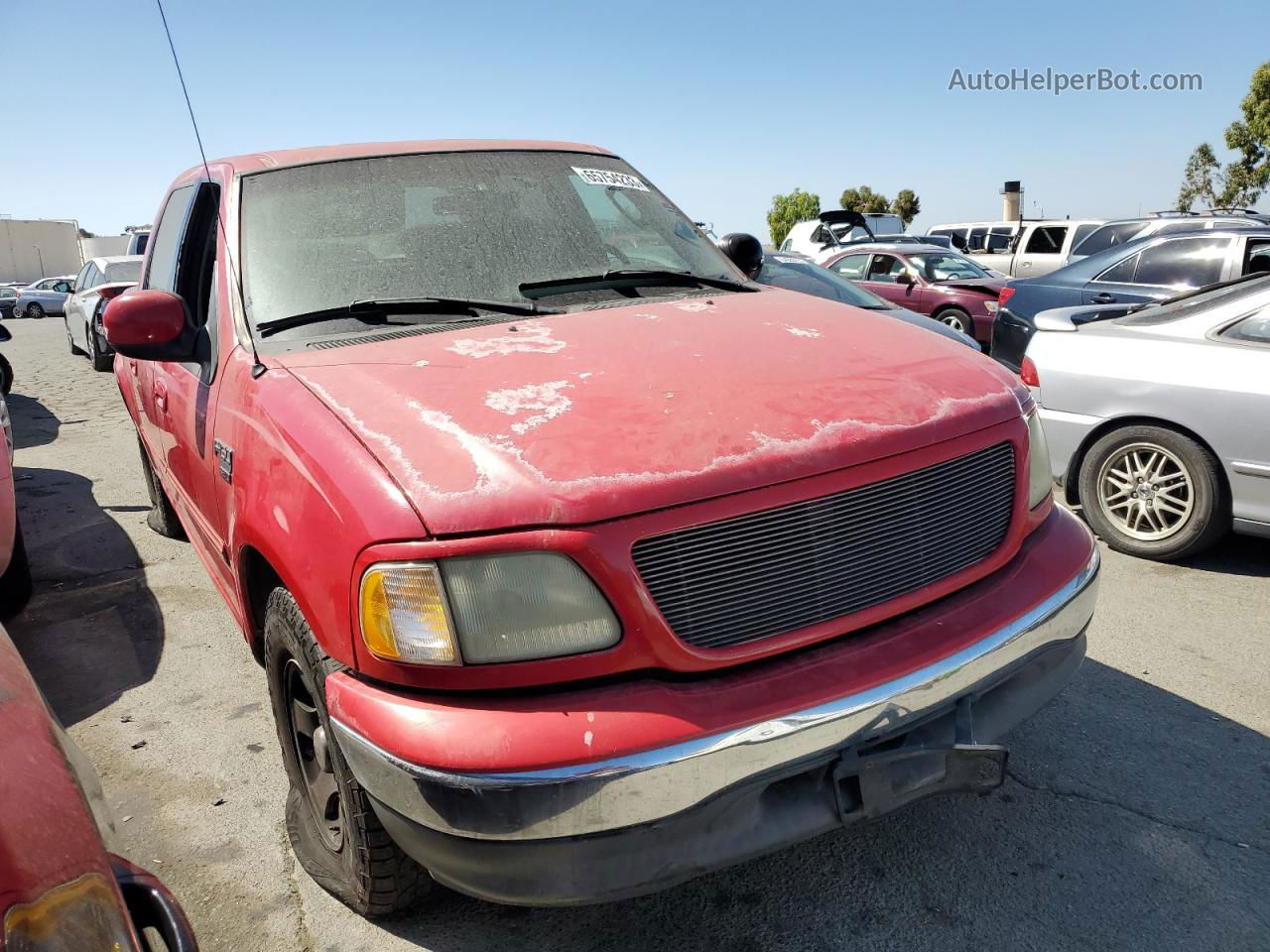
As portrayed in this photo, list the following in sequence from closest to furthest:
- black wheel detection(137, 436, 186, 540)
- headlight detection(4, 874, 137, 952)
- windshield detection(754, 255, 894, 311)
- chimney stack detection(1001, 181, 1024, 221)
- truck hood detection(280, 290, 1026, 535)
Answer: headlight detection(4, 874, 137, 952) < truck hood detection(280, 290, 1026, 535) < black wheel detection(137, 436, 186, 540) < windshield detection(754, 255, 894, 311) < chimney stack detection(1001, 181, 1024, 221)

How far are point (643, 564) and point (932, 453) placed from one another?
0.74 meters

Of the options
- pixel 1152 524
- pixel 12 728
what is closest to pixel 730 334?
pixel 12 728

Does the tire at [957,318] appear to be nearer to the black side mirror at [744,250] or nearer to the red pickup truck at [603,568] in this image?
the black side mirror at [744,250]

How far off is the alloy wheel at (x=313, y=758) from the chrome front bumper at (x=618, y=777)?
1.59 feet

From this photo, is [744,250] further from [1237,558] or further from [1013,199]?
[1013,199]

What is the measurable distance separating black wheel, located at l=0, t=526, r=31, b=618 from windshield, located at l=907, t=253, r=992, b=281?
12096 mm

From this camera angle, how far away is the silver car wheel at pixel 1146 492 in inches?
177

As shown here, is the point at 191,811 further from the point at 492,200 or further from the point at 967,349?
the point at 967,349

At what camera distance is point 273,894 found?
242cm

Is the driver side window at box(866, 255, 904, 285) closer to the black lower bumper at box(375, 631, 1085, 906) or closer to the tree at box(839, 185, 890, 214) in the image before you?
the black lower bumper at box(375, 631, 1085, 906)

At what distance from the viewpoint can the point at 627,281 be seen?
2.99m

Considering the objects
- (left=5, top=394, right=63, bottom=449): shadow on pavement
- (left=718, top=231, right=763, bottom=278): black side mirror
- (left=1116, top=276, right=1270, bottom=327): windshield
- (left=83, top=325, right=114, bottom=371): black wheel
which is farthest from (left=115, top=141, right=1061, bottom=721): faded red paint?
(left=83, top=325, right=114, bottom=371): black wheel

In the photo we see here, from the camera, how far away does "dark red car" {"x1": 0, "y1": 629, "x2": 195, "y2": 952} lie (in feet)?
3.41

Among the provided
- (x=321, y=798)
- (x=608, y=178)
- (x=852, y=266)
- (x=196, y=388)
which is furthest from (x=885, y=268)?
(x=321, y=798)
